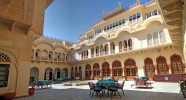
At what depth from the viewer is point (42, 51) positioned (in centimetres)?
2717

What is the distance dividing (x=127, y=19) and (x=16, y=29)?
19.9 metres

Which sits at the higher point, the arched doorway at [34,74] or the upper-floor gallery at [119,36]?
the upper-floor gallery at [119,36]

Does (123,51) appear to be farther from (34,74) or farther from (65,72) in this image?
(34,74)

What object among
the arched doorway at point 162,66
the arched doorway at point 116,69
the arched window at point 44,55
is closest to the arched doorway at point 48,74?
the arched window at point 44,55

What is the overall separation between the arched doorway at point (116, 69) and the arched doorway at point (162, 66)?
5948 millimetres

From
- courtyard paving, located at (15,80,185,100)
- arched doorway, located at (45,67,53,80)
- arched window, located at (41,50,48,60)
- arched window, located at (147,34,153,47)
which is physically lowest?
courtyard paving, located at (15,80,185,100)

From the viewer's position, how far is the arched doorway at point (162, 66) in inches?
666

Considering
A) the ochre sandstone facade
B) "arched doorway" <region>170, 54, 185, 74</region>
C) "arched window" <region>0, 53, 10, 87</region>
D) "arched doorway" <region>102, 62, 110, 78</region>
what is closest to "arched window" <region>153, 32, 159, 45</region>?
"arched doorway" <region>170, 54, 185, 74</region>

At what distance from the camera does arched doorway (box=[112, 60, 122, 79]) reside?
21636 mm

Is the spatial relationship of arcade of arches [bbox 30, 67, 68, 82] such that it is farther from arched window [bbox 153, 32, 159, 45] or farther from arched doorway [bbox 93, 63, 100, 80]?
arched window [bbox 153, 32, 159, 45]

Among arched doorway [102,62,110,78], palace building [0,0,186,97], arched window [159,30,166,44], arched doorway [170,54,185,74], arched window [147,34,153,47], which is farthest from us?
arched doorway [102,62,110,78]

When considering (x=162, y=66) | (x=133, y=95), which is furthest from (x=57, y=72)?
(x=133, y=95)

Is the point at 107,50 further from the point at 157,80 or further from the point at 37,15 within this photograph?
the point at 37,15

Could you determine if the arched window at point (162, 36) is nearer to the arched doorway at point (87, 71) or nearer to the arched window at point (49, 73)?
the arched doorway at point (87, 71)
